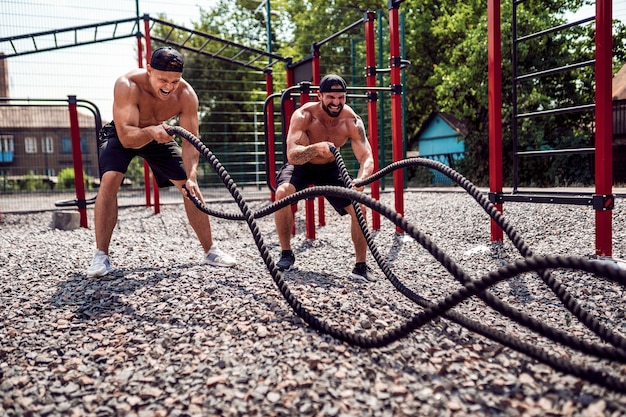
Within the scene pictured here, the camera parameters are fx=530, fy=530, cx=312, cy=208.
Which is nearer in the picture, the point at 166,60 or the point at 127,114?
the point at 166,60

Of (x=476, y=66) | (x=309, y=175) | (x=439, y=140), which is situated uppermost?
(x=476, y=66)

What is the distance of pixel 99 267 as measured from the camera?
3.40 meters

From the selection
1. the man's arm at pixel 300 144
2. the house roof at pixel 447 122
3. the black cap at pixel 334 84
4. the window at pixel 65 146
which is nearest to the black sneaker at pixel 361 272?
the man's arm at pixel 300 144

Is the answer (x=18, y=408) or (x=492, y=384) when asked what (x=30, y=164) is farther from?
(x=492, y=384)

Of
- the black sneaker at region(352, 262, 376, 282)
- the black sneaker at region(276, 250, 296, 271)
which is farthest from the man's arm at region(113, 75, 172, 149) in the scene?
the black sneaker at region(352, 262, 376, 282)

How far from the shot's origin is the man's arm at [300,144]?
3.69 meters

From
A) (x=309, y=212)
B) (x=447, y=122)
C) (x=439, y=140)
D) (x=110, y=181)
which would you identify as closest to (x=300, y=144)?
(x=110, y=181)

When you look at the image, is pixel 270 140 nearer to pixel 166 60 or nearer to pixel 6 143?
pixel 166 60

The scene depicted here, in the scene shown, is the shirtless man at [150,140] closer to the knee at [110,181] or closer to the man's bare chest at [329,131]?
the knee at [110,181]

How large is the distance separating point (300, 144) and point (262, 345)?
1.95 meters

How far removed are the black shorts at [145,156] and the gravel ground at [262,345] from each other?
0.66 metres

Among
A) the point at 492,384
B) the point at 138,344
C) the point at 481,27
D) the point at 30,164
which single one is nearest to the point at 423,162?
the point at 492,384

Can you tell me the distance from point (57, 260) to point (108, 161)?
3.42 ft

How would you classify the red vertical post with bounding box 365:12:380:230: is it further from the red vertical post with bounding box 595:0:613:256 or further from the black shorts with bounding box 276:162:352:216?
the red vertical post with bounding box 595:0:613:256
